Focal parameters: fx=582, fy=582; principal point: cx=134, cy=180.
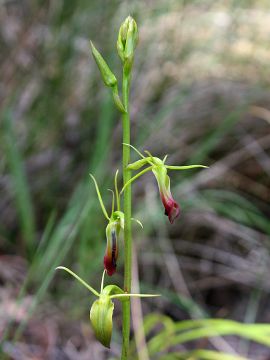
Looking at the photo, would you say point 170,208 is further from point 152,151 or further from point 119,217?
point 152,151

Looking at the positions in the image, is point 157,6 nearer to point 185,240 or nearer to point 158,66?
point 158,66

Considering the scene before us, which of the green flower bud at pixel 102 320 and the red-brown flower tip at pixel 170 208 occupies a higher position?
the red-brown flower tip at pixel 170 208

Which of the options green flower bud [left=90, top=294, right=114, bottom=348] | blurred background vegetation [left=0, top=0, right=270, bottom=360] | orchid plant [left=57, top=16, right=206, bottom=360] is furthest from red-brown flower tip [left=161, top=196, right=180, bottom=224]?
blurred background vegetation [left=0, top=0, right=270, bottom=360]

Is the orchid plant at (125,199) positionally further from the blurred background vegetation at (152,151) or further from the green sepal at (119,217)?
the blurred background vegetation at (152,151)

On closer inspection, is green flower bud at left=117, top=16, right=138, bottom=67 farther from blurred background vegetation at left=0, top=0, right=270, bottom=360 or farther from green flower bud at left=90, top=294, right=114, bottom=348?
blurred background vegetation at left=0, top=0, right=270, bottom=360

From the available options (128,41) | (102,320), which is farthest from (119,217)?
(128,41)

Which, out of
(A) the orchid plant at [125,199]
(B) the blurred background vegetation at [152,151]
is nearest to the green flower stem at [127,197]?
(A) the orchid plant at [125,199]

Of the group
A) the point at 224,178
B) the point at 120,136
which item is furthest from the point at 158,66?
the point at 224,178
